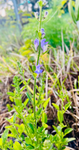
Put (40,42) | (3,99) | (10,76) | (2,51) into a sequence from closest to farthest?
(40,42) < (3,99) < (10,76) < (2,51)

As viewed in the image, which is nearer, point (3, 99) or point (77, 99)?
point (77, 99)

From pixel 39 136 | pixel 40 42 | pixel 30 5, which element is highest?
pixel 30 5

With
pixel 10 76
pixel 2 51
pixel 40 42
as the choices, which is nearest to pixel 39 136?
pixel 40 42

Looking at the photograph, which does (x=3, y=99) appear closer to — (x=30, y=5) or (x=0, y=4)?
(x=30, y=5)

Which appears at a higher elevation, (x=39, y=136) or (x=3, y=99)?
(x=39, y=136)

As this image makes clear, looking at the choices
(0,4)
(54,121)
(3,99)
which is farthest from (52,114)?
(0,4)

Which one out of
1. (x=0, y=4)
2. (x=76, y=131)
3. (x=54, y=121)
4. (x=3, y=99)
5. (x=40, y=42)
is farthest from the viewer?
(x=0, y=4)

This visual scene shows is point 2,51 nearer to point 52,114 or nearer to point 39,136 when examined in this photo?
point 52,114

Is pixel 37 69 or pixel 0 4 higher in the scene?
pixel 0 4

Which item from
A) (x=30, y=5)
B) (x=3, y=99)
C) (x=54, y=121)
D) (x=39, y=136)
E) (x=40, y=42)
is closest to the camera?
(x=40, y=42)
